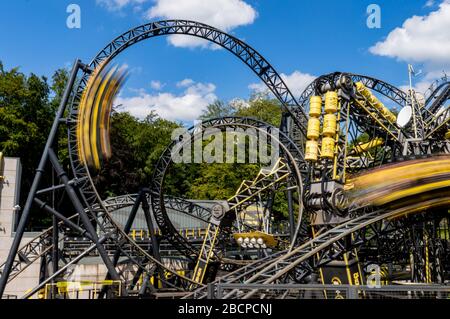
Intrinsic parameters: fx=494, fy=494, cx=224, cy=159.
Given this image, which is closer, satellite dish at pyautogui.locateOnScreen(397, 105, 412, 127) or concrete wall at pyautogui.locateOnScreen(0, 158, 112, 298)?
satellite dish at pyautogui.locateOnScreen(397, 105, 412, 127)

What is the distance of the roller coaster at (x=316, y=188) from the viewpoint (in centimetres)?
1295

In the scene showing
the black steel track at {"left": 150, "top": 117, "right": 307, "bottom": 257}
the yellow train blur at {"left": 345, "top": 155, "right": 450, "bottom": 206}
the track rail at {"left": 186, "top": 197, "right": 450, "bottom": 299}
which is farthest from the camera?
the black steel track at {"left": 150, "top": 117, "right": 307, "bottom": 257}

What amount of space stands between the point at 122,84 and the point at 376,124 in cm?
993

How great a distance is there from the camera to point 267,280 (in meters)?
11.6

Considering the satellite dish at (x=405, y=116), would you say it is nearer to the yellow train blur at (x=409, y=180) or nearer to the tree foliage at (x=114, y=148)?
the yellow train blur at (x=409, y=180)

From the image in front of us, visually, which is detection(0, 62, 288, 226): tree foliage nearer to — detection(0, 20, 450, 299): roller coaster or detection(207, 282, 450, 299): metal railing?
detection(0, 20, 450, 299): roller coaster

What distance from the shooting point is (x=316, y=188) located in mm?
14836

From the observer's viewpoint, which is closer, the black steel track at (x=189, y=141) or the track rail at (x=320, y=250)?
the track rail at (x=320, y=250)

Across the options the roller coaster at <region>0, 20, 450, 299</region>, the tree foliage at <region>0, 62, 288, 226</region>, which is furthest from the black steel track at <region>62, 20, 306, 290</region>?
the tree foliage at <region>0, 62, 288, 226</region>

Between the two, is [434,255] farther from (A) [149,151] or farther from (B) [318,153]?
(A) [149,151]

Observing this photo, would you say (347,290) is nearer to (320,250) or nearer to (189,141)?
(320,250)

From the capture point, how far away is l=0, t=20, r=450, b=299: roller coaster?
1295 cm

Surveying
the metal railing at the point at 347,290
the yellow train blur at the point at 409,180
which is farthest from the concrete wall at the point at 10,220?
the yellow train blur at the point at 409,180

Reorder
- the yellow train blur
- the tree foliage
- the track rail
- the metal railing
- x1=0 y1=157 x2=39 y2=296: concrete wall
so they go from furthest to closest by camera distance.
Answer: the tree foliage
x1=0 y1=157 x2=39 y2=296: concrete wall
the yellow train blur
the track rail
the metal railing
